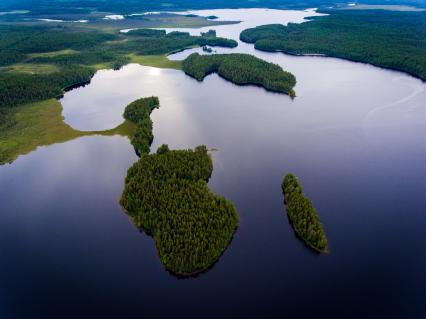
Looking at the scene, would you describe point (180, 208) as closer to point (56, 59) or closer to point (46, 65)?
point (46, 65)

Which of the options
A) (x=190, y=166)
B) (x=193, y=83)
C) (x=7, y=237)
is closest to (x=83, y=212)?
(x=7, y=237)

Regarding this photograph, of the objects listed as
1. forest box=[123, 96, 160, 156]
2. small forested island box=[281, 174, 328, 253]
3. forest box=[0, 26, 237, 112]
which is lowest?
forest box=[0, 26, 237, 112]

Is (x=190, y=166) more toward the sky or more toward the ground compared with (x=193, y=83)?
more toward the sky

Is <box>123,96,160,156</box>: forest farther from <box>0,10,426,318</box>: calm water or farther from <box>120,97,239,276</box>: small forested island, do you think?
<box>120,97,239,276</box>: small forested island

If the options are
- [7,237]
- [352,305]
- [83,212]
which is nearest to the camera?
[352,305]

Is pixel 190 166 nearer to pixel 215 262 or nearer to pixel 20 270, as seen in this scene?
pixel 215 262

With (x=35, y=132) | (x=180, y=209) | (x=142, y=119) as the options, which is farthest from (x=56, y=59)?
(x=180, y=209)

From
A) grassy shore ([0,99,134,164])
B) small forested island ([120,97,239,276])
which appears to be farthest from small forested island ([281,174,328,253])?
grassy shore ([0,99,134,164])
